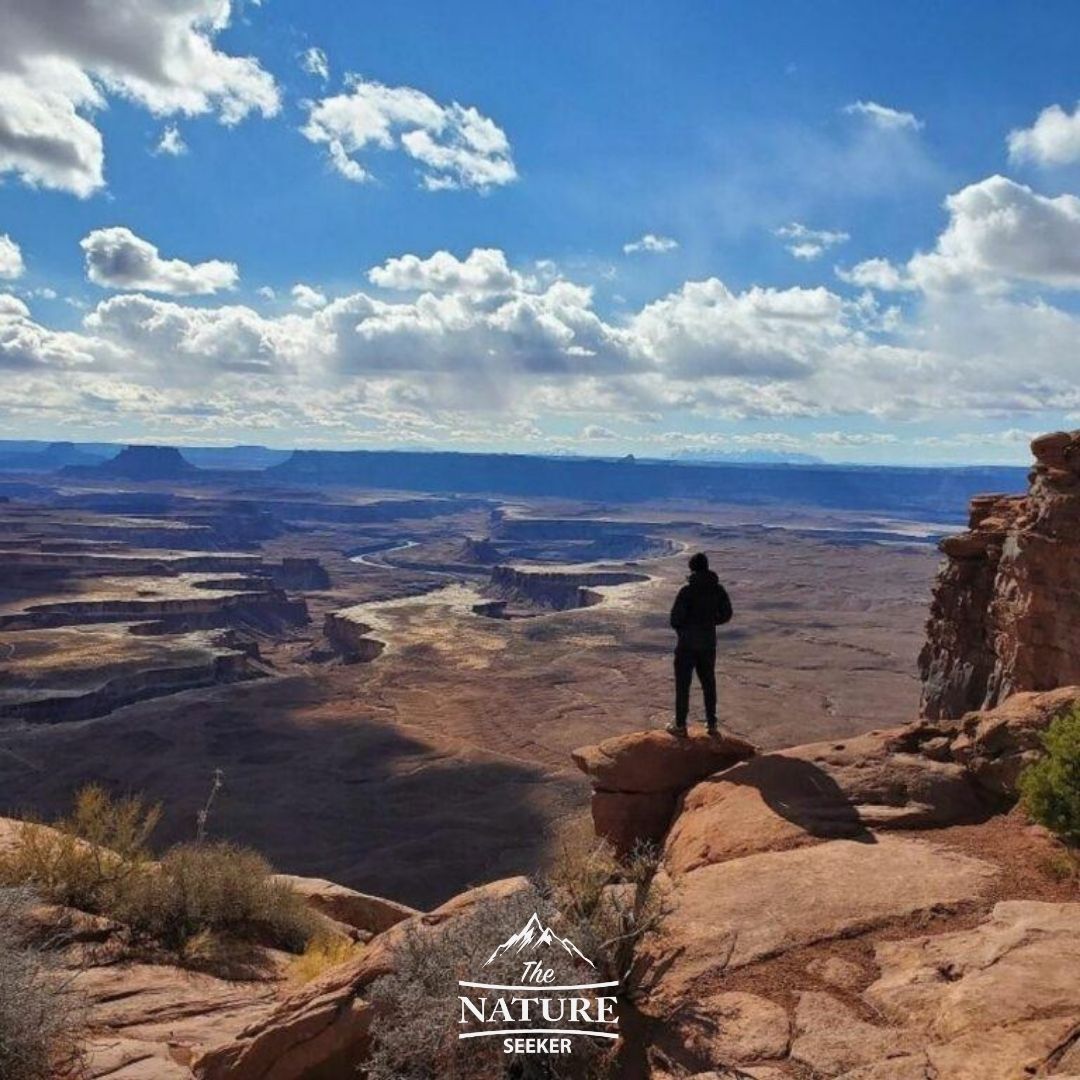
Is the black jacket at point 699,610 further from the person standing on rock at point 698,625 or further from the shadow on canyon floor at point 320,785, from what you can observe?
the shadow on canyon floor at point 320,785

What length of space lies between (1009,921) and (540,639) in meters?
80.4

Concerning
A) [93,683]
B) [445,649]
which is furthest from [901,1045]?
[445,649]

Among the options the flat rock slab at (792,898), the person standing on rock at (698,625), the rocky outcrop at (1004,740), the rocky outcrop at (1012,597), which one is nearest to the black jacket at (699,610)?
the person standing on rock at (698,625)

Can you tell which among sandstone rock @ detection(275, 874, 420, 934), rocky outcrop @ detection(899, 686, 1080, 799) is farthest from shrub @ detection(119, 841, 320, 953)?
rocky outcrop @ detection(899, 686, 1080, 799)

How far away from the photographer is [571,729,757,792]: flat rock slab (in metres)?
11.2

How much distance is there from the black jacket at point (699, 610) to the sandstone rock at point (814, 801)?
1814 millimetres

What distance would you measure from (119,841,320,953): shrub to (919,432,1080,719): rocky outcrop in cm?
1858

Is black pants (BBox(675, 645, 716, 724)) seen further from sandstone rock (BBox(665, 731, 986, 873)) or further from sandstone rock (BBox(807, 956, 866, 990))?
sandstone rock (BBox(807, 956, 866, 990))

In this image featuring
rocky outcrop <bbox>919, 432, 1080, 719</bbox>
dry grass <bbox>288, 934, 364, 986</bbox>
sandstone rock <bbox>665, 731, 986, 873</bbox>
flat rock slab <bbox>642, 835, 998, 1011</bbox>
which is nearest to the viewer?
flat rock slab <bbox>642, 835, 998, 1011</bbox>

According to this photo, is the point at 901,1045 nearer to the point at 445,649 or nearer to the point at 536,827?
the point at 536,827

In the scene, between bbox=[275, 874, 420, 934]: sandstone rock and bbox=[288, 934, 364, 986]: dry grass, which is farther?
bbox=[275, 874, 420, 934]: sandstone rock

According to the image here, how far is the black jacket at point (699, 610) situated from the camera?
11.5 meters

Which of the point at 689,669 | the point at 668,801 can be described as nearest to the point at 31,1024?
the point at 668,801

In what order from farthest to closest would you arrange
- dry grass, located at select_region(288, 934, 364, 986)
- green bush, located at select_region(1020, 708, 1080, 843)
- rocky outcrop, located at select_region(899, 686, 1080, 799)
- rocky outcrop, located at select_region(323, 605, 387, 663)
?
rocky outcrop, located at select_region(323, 605, 387, 663), rocky outcrop, located at select_region(899, 686, 1080, 799), dry grass, located at select_region(288, 934, 364, 986), green bush, located at select_region(1020, 708, 1080, 843)
